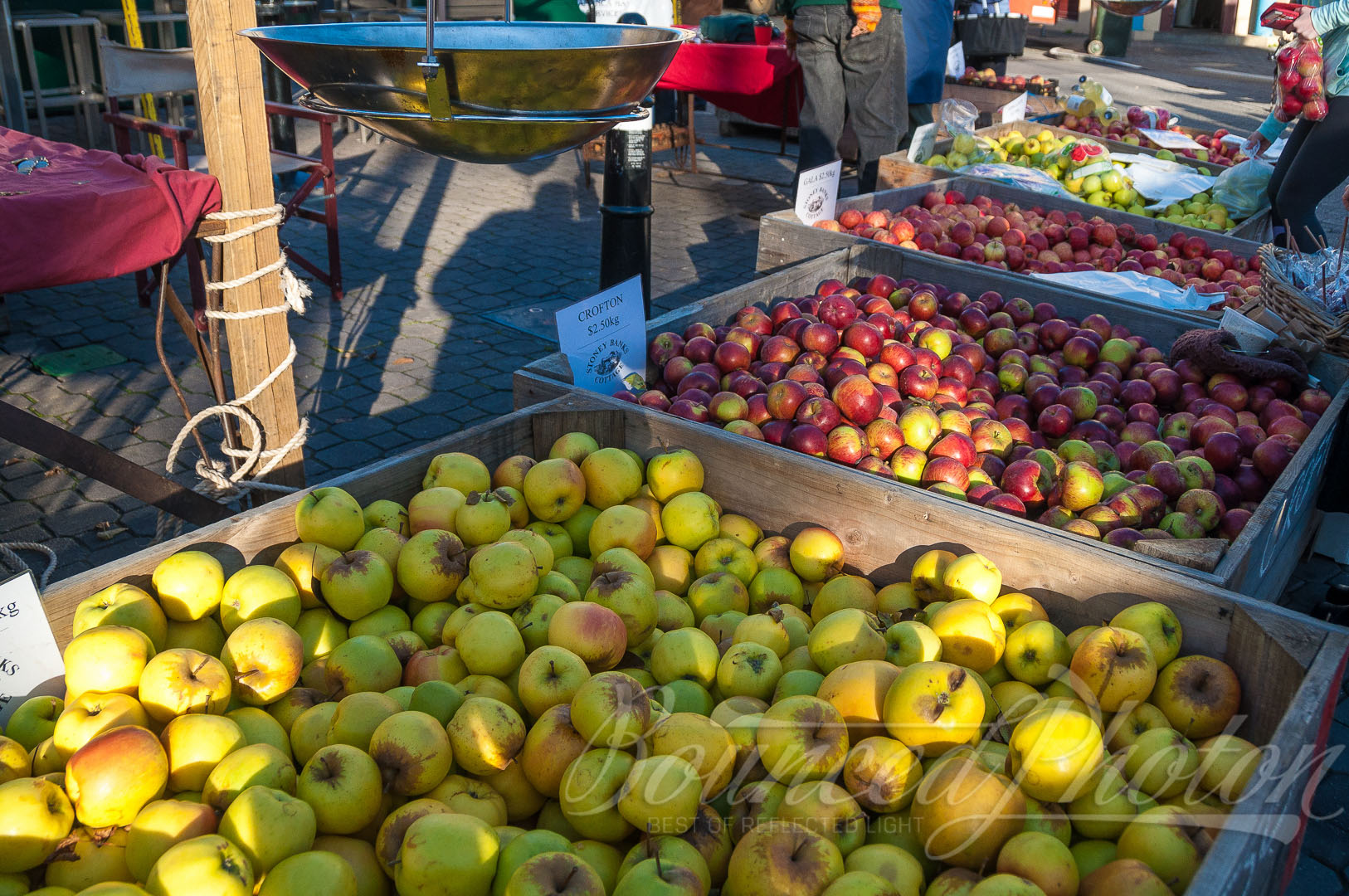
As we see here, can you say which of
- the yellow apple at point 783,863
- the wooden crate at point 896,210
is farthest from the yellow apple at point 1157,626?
the wooden crate at point 896,210

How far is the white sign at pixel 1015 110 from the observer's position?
323 inches

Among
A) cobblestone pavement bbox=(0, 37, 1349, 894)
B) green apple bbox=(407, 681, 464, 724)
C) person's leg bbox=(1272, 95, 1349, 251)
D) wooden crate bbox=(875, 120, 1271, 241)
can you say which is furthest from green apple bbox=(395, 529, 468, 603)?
person's leg bbox=(1272, 95, 1349, 251)

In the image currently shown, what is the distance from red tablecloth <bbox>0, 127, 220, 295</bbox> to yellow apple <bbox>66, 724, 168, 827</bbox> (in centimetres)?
125

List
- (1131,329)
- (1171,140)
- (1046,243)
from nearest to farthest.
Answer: (1131,329), (1046,243), (1171,140)

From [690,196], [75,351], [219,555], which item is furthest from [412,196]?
[219,555]

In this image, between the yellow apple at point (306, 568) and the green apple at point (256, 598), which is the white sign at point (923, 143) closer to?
the yellow apple at point (306, 568)

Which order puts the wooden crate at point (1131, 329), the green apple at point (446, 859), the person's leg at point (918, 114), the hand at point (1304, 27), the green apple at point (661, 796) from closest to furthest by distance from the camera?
the green apple at point (446, 859) < the green apple at point (661, 796) < the wooden crate at point (1131, 329) < the hand at point (1304, 27) < the person's leg at point (918, 114)

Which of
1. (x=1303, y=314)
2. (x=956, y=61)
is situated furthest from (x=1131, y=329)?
(x=956, y=61)

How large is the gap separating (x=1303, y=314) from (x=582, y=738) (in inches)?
120

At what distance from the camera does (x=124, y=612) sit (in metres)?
1.81

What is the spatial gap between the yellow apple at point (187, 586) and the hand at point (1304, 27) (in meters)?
5.65

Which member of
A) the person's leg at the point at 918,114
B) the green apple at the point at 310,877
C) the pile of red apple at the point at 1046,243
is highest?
the person's leg at the point at 918,114

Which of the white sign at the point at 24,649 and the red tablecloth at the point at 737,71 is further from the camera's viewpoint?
the red tablecloth at the point at 737,71

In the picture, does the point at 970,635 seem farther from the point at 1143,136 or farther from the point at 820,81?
the point at 1143,136
